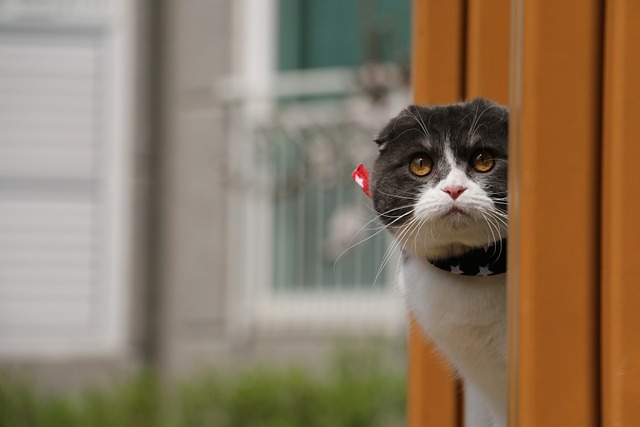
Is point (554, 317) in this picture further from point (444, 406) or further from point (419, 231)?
point (444, 406)

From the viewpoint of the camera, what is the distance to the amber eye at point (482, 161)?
107cm

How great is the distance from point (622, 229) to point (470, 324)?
1.19ft

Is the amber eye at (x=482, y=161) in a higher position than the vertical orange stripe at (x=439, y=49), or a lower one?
lower

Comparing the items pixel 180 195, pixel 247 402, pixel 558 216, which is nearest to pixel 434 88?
pixel 558 216

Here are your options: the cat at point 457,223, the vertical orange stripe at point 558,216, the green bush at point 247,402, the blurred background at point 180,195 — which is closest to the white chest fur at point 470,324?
the cat at point 457,223

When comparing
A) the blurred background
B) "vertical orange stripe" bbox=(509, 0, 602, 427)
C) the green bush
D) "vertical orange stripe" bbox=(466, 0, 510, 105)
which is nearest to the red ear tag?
"vertical orange stripe" bbox=(466, 0, 510, 105)

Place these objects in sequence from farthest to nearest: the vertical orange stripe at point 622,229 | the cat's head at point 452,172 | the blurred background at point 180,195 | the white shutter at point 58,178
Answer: the white shutter at point 58,178 → the blurred background at point 180,195 → the cat's head at point 452,172 → the vertical orange stripe at point 622,229

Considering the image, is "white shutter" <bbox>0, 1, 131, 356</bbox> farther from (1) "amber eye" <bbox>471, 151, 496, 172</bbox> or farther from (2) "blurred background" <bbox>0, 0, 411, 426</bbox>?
Result: (1) "amber eye" <bbox>471, 151, 496, 172</bbox>

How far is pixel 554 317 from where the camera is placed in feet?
2.56

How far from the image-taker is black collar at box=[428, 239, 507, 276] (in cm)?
108

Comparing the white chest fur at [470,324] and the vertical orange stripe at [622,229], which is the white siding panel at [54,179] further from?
the vertical orange stripe at [622,229]

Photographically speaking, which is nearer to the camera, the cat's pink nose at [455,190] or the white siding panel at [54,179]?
the cat's pink nose at [455,190]

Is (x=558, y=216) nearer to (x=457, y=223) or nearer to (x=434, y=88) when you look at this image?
(x=457, y=223)

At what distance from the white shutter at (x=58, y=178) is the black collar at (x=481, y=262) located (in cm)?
430
